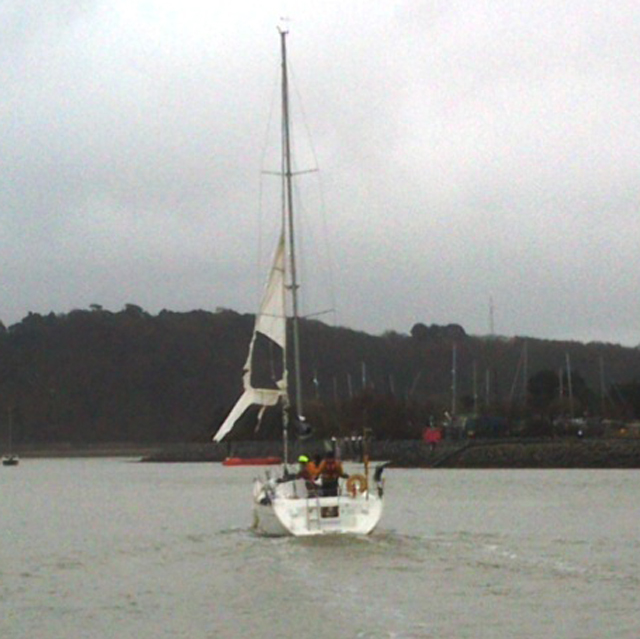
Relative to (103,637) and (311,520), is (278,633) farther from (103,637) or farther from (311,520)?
(311,520)

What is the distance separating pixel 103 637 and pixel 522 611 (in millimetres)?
7001

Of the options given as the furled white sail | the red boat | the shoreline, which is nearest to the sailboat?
the furled white sail

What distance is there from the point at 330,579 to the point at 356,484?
695 cm

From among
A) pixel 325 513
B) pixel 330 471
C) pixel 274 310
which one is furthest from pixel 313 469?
pixel 274 310

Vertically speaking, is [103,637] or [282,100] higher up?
[282,100]

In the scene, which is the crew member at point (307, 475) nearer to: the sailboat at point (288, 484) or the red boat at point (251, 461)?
the sailboat at point (288, 484)

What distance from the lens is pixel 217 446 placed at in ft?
632

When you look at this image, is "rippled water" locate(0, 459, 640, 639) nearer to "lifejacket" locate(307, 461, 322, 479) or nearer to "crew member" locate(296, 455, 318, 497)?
"crew member" locate(296, 455, 318, 497)

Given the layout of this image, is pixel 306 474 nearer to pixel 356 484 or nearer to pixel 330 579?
pixel 356 484

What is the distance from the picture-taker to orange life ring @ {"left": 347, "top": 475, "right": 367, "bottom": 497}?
37.6 meters

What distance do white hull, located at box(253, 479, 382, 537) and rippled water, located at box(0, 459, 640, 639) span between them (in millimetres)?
401

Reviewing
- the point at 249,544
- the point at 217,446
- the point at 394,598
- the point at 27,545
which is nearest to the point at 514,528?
the point at 249,544

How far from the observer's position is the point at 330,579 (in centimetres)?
3105

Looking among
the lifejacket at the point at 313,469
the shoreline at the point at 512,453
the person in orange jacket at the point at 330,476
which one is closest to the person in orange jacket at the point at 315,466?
the lifejacket at the point at 313,469
